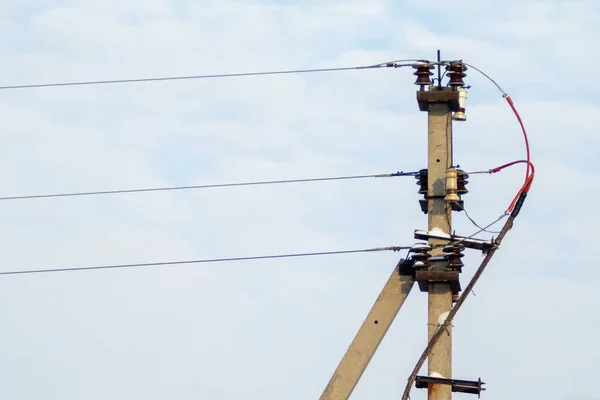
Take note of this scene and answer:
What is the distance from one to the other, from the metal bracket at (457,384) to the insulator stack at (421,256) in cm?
122

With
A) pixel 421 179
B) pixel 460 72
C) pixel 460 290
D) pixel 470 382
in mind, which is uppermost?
pixel 460 72

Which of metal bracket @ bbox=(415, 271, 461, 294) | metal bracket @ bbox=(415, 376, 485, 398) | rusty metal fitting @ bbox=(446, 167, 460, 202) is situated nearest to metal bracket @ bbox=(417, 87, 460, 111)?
rusty metal fitting @ bbox=(446, 167, 460, 202)

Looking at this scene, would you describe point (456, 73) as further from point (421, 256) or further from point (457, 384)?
point (457, 384)

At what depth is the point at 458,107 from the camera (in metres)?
12.6

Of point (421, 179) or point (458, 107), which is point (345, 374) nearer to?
point (421, 179)

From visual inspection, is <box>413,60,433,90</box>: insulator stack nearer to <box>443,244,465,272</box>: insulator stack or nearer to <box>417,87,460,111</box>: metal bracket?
<box>417,87,460,111</box>: metal bracket

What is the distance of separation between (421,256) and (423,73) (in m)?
2.11

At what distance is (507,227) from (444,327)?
1.46m

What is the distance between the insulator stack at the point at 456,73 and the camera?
12.7 meters

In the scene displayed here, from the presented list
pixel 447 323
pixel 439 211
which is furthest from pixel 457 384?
pixel 439 211

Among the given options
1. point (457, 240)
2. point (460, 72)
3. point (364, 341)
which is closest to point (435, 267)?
point (457, 240)

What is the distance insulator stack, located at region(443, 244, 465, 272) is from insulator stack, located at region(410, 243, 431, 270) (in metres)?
0.21

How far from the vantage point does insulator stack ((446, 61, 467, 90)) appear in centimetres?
1270

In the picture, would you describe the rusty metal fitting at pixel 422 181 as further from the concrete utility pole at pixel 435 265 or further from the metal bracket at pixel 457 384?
the metal bracket at pixel 457 384
